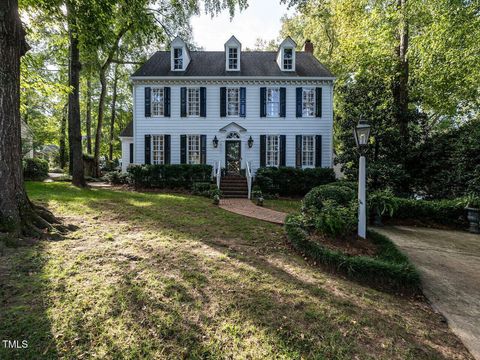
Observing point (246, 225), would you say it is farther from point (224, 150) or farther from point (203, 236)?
point (224, 150)

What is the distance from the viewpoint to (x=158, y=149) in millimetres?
13414

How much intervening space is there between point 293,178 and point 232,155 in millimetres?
3800

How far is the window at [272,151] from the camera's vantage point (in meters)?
13.4

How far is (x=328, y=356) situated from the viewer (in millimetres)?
2176

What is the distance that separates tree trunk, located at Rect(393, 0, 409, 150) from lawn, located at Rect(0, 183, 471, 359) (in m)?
9.88

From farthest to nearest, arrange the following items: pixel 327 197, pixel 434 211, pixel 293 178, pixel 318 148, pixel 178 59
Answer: pixel 178 59 < pixel 318 148 < pixel 293 178 < pixel 434 211 < pixel 327 197

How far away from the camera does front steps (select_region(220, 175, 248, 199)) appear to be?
11438 mm

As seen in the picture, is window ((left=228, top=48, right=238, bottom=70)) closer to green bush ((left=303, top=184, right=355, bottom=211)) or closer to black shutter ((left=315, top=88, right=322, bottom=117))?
black shutter ((left=315, top=88, right=322, bottom=117))

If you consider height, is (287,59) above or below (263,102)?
above

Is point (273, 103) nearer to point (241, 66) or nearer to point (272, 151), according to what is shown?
point (272, 151)

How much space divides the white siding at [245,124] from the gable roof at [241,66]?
92 centimetres

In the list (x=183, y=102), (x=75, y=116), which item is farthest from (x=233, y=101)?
(x=75, y=116)

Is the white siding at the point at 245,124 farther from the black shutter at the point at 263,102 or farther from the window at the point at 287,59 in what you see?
the window at the point at 287,59

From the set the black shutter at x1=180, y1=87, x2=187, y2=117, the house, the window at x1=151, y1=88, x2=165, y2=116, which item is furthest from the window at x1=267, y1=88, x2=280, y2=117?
the window at x1=151, y1=88, x2=165, y2=116
